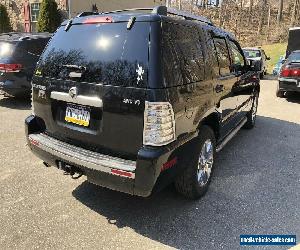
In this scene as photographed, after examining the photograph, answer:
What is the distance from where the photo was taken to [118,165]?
3088 mm

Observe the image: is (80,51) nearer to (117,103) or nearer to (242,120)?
(117,103)

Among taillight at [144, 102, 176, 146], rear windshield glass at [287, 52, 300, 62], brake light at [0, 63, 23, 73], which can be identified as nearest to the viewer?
taillight at [144, 102, 176, 146]

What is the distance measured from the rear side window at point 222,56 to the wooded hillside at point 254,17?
35328 mm

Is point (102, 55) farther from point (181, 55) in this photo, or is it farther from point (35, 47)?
point (35, 47)

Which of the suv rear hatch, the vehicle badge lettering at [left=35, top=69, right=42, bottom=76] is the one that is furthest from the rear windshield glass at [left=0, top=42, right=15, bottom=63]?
the suv rear hatch

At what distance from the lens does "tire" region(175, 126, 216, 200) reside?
3.70 meters

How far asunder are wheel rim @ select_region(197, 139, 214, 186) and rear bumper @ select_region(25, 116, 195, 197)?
68 cm

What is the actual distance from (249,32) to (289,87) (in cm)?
3597

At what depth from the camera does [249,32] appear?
4362 centimetres

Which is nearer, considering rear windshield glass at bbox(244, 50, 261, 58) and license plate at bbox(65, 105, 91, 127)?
license plate at bbox(65, 105, 91, 127)

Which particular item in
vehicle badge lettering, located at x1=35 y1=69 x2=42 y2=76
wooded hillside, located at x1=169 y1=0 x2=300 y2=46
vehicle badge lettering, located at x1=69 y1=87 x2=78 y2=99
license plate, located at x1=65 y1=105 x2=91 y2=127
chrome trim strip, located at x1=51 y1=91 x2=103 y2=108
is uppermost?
wooded hillside, located at x1=169 y1=0 x2=300 y2=46

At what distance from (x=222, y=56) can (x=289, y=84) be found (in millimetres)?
6781

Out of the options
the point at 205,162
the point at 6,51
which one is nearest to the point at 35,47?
the point at 6,51

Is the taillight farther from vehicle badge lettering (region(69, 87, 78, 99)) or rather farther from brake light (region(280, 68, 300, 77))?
brake light (region(280, 68, 300, 77))
